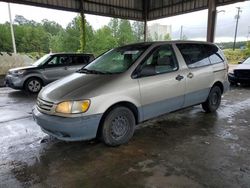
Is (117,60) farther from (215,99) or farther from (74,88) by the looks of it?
(215,99)

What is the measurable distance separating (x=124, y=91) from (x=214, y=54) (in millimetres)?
2799

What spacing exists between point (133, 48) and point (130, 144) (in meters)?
1.74

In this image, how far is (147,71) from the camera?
12.0 feet

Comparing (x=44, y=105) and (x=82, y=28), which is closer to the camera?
(x=44, y=105)

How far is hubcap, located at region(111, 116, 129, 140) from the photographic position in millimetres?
3397

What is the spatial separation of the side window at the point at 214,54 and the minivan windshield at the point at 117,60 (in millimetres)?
1766

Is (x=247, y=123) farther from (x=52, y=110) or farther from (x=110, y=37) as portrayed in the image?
(x=110, y=37)

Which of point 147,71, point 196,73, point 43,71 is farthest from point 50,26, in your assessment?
point 147,71

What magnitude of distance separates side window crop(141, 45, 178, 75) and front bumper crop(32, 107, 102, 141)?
124cm

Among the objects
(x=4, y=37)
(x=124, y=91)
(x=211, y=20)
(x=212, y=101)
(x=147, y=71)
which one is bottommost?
(x=212, y=101)

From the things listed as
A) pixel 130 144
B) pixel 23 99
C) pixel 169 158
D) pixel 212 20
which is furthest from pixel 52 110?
pixel 212 20

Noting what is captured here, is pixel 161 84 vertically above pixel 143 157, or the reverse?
pixel 161 84

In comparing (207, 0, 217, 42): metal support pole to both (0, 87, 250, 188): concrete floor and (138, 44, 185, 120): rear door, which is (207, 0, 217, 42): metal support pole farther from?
(138, 44, 185, 120): rear door

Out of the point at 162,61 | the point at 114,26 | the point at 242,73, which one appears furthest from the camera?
the point at 114,26
